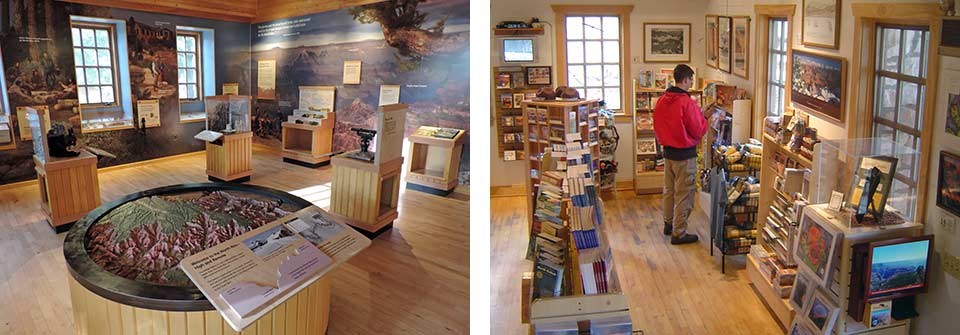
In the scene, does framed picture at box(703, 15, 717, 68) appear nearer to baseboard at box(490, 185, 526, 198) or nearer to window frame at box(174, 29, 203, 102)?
baseboard at box(490, 185, 526, 198)

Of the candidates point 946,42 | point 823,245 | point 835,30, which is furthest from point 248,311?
point 835,30

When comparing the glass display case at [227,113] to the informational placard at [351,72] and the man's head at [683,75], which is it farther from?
the man's head at [683,75]

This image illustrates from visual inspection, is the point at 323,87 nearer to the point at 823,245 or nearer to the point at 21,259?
the point at 21,259

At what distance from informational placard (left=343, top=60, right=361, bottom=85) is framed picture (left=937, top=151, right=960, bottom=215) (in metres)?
2.58

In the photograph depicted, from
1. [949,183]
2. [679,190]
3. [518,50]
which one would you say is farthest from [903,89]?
[518,50]

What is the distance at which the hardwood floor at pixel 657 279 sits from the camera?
4.22 metres

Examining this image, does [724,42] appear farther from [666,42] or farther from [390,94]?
[390,94]

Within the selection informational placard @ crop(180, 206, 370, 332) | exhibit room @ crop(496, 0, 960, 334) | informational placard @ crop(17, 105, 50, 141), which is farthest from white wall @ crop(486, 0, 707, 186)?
informational placard @ crop(17, 105, 50, 141)

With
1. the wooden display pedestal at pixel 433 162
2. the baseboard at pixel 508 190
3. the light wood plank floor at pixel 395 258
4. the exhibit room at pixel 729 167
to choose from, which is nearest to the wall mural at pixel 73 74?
the light wood plank floor at pixel 395 258

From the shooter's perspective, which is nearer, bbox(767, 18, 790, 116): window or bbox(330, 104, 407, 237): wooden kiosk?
bbox(330, 104, 407, 237): wooden kiosk

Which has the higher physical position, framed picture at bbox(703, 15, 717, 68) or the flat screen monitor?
framed picture at bbox(703, 15, 717, 68)

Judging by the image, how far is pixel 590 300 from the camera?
2744 mm

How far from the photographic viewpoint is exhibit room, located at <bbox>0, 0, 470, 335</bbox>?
258cm

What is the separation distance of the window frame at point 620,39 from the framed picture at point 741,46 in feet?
3.39
